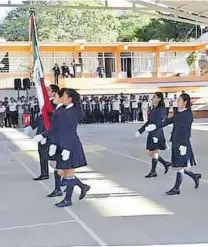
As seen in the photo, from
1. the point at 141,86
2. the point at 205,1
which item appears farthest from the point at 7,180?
the point at 141,86

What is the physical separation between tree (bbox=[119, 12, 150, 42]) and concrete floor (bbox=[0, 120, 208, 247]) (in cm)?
4420

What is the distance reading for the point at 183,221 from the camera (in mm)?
7023

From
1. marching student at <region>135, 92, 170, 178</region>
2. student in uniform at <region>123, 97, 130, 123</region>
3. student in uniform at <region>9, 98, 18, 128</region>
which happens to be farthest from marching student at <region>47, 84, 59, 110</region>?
student in uniform at <region>123, 97, 130, 123</region>

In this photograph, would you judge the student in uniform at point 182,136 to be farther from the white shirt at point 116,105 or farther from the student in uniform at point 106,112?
the white shirt at point 116,105

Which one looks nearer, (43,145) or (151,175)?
(43,145)

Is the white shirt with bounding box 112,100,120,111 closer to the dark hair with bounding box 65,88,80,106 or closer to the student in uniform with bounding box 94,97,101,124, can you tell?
the student in uniform with bounding box 94,97,101,124

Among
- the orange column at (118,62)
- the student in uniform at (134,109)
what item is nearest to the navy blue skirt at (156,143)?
the student in uniform at (134,109)

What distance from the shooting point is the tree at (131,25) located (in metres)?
56.2

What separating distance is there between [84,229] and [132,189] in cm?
283

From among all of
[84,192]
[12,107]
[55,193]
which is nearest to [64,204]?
[84,192]

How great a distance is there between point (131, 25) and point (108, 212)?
168 feet

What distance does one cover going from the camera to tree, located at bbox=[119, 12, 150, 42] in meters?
56.2

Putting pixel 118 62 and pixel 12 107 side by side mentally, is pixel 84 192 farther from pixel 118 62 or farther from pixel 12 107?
pixel 118 62

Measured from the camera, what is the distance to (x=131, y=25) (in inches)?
2265
